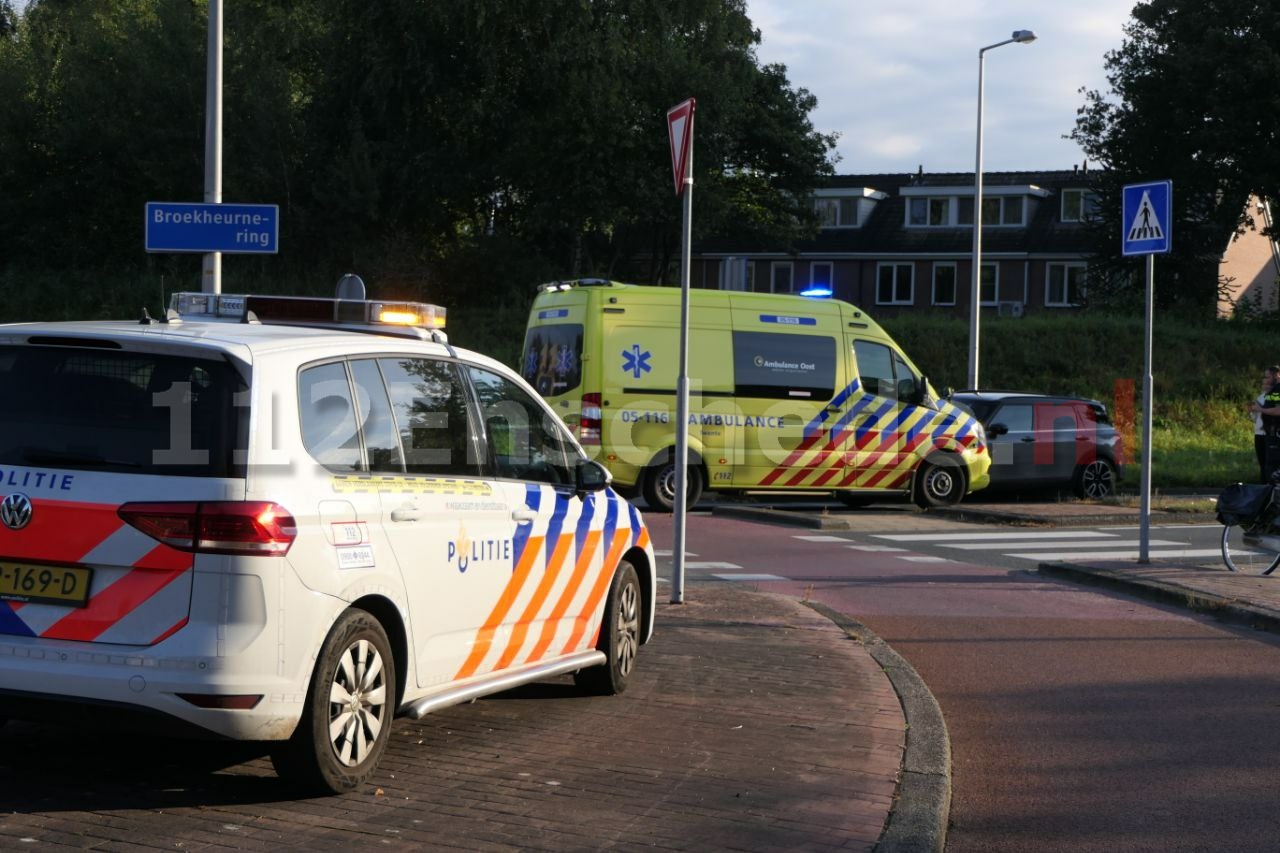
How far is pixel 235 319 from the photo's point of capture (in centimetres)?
685

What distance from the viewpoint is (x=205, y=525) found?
4.96 meters

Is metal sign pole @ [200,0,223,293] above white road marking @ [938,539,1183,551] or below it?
above

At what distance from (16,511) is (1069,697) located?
5407 millimetres

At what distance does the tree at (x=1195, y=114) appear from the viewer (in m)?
39.3

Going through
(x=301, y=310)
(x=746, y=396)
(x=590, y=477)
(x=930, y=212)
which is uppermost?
(x=930, y=212)

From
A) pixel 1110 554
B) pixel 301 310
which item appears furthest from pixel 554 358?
pixel 301 310

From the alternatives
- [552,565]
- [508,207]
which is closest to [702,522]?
[552,565]

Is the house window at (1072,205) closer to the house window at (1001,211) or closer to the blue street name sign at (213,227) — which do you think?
the house window at (1001,211)

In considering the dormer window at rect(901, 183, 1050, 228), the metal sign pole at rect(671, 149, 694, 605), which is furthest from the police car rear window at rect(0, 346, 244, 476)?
the dormer window at rect(901, 183, 1050, 228)

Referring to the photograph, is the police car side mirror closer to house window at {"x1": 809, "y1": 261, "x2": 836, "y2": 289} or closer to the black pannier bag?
the black pannier bag

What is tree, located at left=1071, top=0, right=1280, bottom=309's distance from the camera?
39.3 m

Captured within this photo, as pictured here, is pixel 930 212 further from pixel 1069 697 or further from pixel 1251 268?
pixel 1069 697

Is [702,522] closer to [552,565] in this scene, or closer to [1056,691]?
[1056,691]

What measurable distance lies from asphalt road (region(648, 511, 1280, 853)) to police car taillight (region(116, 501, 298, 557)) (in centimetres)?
262
